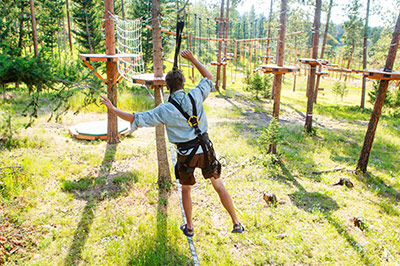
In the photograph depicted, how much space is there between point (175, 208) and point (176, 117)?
106 inches

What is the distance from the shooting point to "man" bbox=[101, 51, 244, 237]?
2951mm

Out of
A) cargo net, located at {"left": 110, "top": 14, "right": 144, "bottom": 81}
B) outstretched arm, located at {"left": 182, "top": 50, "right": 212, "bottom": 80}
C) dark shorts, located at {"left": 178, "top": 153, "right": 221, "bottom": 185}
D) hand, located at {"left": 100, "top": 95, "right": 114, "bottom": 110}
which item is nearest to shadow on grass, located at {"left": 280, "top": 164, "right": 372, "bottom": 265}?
dark shorts, located at {"left": 178, "top": 153, "right": 221, "bottom": 185}

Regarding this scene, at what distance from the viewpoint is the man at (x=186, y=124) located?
295cm

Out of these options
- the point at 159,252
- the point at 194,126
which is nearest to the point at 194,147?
the point at 194,126

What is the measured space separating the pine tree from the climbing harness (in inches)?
854

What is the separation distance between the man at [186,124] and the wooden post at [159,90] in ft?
5.91

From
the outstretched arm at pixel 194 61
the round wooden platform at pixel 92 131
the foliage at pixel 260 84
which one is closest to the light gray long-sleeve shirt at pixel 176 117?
the outstretched arm at pixel 194 61

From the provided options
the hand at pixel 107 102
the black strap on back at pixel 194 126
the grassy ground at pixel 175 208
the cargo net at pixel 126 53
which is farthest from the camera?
the cargo net at pixel 126 53

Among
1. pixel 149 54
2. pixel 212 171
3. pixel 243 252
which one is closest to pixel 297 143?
pixel 243 252

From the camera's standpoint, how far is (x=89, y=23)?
2178 centimetres

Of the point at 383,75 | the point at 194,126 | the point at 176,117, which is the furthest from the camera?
the point at 383,75

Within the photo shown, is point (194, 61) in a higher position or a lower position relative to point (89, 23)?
lower

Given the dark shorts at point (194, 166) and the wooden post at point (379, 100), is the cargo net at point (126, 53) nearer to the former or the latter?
the dark shorts at point (194, 166)

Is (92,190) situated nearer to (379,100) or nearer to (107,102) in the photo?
(107,102)
